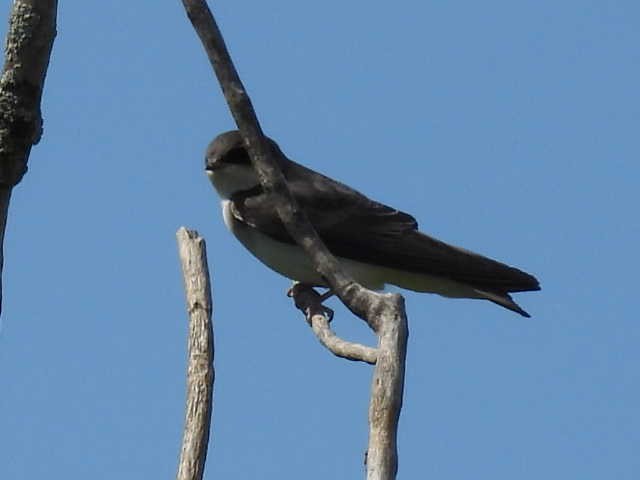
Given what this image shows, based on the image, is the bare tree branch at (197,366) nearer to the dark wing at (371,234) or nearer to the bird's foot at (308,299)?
the bird's foot at (308,299)

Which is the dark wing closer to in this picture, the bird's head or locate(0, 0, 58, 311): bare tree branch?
the bird's head

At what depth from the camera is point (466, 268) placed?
9562 millimetres

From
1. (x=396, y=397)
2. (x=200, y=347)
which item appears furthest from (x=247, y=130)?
(x=396, y=397)

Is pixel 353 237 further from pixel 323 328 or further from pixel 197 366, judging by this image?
pixel 197 366

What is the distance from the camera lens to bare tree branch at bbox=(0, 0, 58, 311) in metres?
5.25

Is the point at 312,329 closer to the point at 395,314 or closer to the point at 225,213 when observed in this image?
the point at 395,314

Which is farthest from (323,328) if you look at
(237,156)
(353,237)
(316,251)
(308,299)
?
(353,237)

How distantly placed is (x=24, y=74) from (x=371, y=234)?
15.3 ft

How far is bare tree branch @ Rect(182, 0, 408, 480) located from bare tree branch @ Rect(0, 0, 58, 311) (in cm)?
49

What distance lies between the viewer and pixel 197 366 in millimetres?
5332

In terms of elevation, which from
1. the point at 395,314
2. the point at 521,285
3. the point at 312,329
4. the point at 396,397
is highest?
the point at 521,285

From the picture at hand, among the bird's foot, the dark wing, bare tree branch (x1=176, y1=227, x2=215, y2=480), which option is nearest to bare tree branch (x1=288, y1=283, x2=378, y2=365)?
the bird's foot

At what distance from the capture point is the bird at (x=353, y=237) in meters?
9.37

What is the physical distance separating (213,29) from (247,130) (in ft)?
1.17
